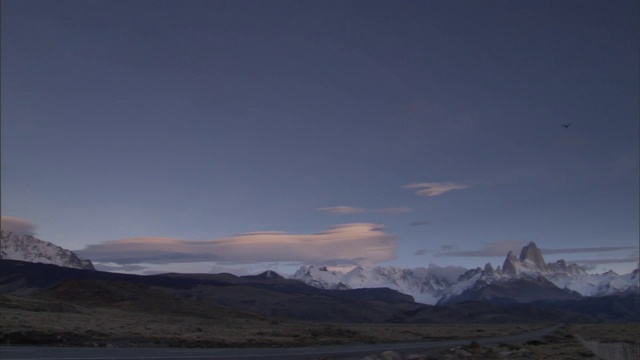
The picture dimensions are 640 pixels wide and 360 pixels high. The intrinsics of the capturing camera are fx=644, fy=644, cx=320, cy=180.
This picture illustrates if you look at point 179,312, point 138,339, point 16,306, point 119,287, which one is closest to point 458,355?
point 138,339

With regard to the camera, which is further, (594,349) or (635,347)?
(594,349)

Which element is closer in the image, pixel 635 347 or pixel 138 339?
pixel 635 347

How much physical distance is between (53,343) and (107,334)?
34.4 ft

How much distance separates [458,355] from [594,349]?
573 inches

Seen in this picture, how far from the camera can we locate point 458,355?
137 feet

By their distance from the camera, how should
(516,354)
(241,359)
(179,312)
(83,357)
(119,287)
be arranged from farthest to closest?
(119,287)
(179,312)
(516,354)
(241,359)
(83,357)

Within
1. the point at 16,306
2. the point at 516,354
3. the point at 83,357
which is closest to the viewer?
the point at 83,357

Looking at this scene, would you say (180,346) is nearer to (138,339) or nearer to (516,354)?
(138,339)

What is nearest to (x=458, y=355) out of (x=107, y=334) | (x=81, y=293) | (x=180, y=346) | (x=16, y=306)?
(x=180, y=346)

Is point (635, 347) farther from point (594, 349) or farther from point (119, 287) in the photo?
point (119, 287)

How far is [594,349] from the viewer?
49.6 metres

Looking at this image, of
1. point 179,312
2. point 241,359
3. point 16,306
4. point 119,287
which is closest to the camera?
point 241,359

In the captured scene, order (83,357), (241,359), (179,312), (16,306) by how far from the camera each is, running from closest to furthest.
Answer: (83,357) < (241,359) < (16,306) < (179,312)

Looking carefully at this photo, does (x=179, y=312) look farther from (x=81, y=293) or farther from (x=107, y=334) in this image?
(x=107, y=334)
